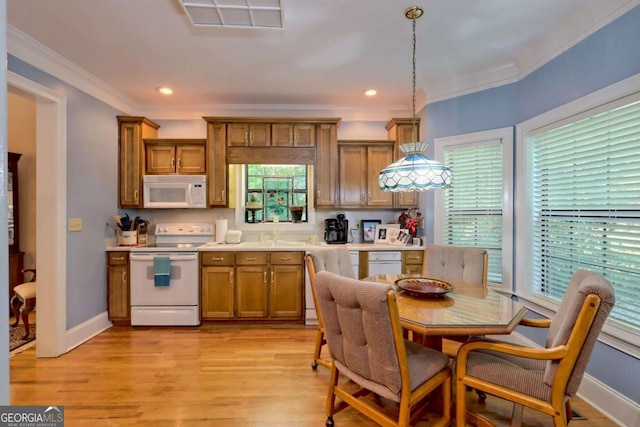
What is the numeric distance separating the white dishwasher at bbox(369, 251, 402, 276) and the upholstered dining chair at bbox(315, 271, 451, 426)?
5.47ft

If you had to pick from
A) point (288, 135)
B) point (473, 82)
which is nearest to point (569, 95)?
point (473, 82)

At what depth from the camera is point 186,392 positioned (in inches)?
83.1

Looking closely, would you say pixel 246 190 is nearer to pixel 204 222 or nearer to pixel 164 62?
pixel 204 222

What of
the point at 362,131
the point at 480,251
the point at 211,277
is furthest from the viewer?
the point at 362,131

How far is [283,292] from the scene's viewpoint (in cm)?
334

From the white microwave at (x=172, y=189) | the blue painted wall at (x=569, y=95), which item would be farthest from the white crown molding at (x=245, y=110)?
the white microwave at (x=172, y=189)

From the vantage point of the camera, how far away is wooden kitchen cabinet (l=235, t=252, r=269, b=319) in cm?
333

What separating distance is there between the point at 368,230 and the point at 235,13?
2758mm

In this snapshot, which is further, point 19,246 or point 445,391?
point 19,246

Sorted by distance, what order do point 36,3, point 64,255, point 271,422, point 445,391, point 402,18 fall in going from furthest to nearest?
point 64,255, point 402,18, point 36,3, point 271,422, point 445,391

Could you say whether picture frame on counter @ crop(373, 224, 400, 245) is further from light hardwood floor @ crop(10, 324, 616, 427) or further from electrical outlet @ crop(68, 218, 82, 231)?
electrical outlet @ crop(68, 218, 82, 231)

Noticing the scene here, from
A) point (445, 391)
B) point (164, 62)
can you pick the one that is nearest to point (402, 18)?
point (164, 62)

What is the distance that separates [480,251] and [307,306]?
1918 millimetres

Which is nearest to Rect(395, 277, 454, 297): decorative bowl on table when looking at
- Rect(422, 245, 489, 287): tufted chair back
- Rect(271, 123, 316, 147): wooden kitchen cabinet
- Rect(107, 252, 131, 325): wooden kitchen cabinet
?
Rect(422, 245, 489, 287): tufted chair back
